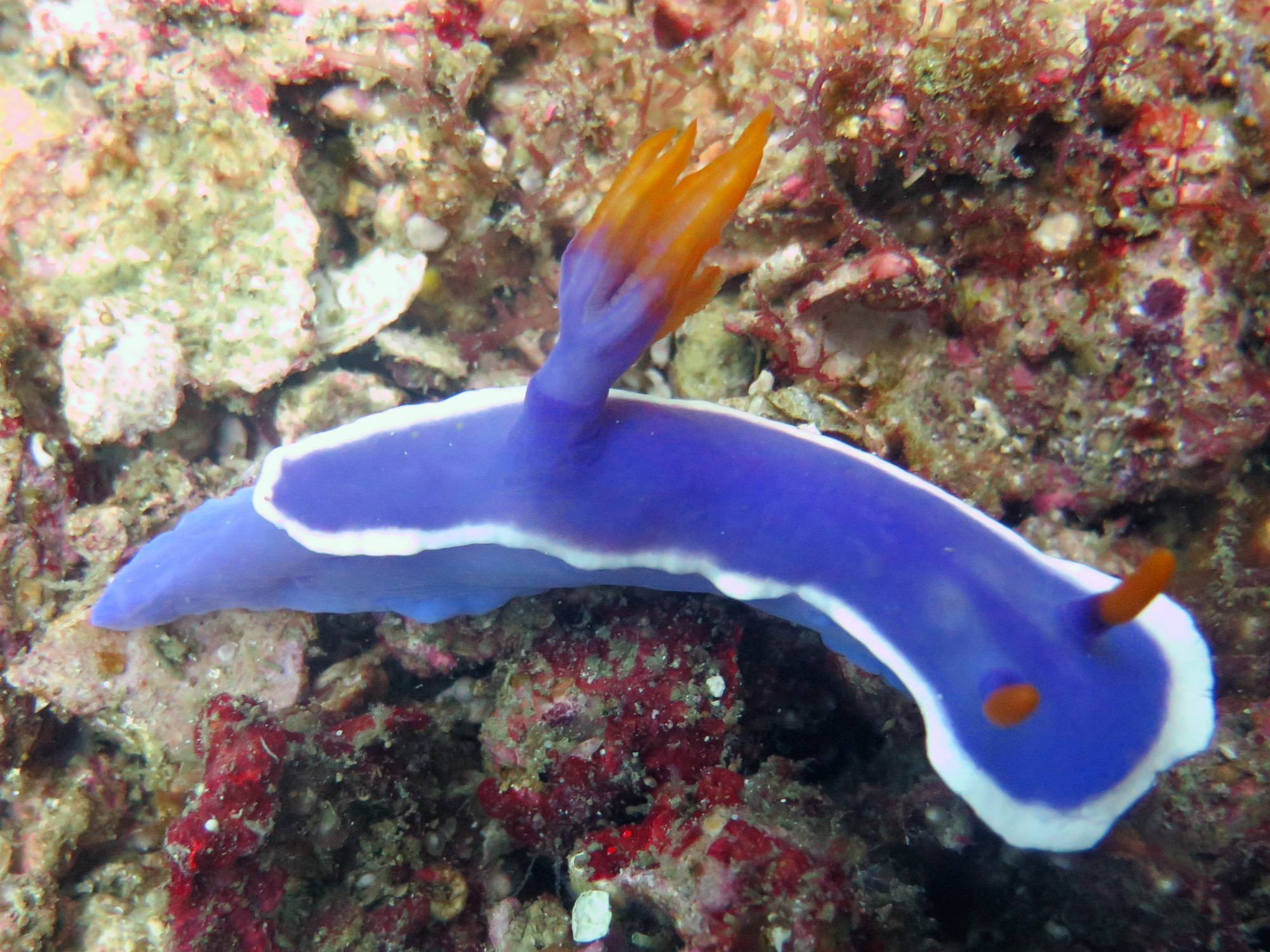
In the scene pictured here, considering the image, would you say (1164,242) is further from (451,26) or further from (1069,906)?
(451,26)

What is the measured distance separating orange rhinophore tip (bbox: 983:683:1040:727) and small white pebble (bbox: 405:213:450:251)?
3.11 m

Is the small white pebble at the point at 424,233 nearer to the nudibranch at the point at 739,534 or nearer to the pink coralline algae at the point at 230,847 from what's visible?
the nudibranch at the point at 739,534

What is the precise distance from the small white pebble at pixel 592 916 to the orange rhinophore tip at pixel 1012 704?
164cm

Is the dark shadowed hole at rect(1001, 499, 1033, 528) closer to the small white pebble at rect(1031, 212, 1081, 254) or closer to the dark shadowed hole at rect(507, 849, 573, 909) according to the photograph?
the small white pebble at rect(1031, 212, 1081, 254)

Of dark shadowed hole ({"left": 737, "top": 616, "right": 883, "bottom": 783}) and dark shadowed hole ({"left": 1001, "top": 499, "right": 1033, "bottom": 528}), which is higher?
dark shadowed hole ({"left": 1001, "top": 499, "right": 1033, "bottom": 528})

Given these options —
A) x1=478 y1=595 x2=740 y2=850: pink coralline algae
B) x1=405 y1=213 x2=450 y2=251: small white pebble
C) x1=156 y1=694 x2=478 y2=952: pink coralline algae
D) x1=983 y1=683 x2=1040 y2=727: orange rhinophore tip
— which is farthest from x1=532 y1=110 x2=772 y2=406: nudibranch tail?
x1=156 y1=694 x2=478 y2=952: pink coralline algae

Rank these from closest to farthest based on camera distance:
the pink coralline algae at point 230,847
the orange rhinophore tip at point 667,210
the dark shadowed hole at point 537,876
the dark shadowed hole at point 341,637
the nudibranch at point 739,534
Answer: the orange rhinophore tip at point 667,210, the nudibranch at point 739,534, the pink coralline algae at point 230,847, the dark shadowed hole at point 537,876, the dark shadowed hole at point 341,637

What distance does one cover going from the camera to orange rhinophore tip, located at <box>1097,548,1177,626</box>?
1901mm

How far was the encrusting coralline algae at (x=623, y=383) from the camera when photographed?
2506 millimetres

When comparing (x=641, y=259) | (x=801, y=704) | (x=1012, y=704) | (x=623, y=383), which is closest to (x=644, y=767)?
(x=801, y=704)

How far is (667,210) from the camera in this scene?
1950 millimetres

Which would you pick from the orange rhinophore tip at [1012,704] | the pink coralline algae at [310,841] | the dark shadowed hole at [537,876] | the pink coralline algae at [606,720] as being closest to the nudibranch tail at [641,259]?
the pink coralline algae at [606,720]

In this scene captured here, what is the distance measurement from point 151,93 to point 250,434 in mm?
1606

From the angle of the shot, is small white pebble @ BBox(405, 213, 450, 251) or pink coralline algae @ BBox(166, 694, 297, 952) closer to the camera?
pink coralline algae @ BBox(166, 694, 297, 952)
